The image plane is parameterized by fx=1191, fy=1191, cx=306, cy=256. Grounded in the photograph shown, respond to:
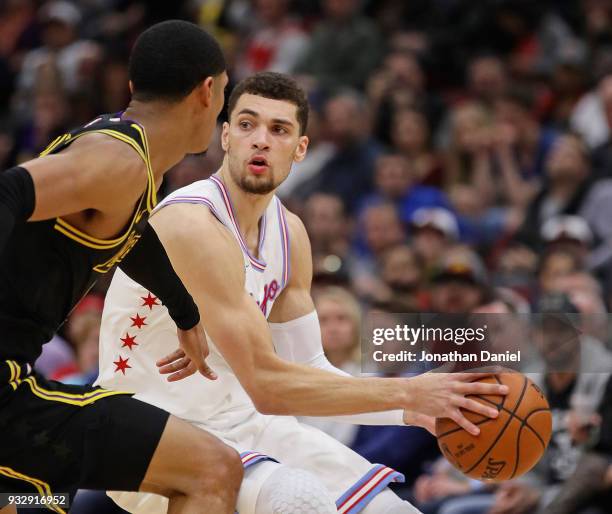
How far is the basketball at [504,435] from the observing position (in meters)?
4.27

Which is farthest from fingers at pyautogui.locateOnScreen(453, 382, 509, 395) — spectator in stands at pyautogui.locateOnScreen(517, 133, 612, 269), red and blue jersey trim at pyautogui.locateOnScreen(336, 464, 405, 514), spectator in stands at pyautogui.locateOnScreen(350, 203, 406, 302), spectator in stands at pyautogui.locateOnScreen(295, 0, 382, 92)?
spectator in stands at pyautogui.locateOnScreen(295, 0, 382, 92)

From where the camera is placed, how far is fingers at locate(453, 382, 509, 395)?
4188 mm

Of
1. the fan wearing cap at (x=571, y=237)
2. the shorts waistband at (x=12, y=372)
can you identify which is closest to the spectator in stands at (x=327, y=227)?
the fan wearing cap at (x=571, y=237)

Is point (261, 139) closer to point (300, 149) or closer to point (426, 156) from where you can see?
point (300, 149)

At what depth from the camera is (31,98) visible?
1265 centimetres

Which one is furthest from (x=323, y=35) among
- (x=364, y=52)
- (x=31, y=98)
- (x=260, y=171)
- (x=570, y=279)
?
(x=260, y=171)

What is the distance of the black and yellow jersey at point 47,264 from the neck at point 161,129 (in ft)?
0.57

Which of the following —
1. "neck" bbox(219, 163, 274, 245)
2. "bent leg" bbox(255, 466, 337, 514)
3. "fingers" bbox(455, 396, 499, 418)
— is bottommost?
"bent leg" bbox(255, 466, 337, 514)

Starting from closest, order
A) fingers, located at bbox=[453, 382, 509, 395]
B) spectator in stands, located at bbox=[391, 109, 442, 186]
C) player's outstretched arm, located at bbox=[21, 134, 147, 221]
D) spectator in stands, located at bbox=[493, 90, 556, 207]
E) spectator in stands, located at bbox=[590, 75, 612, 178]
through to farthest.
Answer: player's outstretched arm, located at bbox=[21, 134, 147, 221], fingers, located at bbox=[453, 382, 509, 395], spectator in stands, located at bbox=[590, 75, 612, 178], spectator in stands, located at bbox=[493, 90, 556, 207], spectator in stands, located at bbox=[391, 109, 442, 186]

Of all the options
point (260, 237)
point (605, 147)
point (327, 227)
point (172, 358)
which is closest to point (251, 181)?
point (260, 237)

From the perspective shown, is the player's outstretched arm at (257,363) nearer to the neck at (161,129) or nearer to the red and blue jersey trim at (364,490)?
the neck at (161,129)

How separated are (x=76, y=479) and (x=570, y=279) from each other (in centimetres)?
438

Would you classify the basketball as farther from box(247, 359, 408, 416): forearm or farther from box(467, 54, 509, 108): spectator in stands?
box(467, 54, 509, 108): spectator in stands

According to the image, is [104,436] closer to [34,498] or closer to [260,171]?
[34,498]
